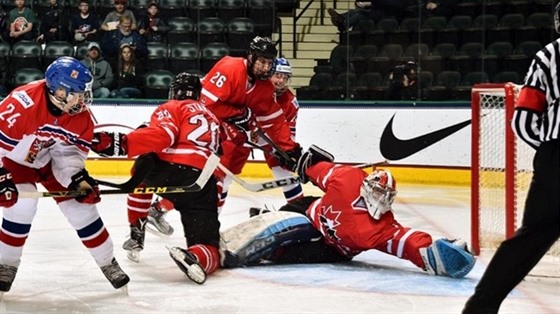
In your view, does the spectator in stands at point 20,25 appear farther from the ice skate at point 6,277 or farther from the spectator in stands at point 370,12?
the ice skate at point 6,277

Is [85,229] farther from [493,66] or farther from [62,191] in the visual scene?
[493,66]

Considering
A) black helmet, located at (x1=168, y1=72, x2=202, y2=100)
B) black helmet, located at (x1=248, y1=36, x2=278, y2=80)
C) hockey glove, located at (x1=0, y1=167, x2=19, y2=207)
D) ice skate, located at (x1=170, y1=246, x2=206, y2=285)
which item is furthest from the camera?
black helmet, located at (x1=248, y1=36, x2=278, y2=80)

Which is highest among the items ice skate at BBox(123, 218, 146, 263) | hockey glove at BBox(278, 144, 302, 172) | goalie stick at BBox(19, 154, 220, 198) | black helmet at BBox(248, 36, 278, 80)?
black helmet at BBox(248, 36, 278, 80)

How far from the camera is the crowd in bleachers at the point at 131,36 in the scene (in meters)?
8.84

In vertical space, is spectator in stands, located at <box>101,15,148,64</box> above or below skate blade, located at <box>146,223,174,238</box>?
above

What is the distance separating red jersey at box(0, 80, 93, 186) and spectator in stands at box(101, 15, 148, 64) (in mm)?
5506

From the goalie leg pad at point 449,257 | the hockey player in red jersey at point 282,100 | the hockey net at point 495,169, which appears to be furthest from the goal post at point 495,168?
the hockey player in red jersey at point 282,100

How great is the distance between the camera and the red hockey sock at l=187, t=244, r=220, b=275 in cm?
389

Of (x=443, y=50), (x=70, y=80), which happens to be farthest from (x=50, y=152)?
(x=443, y=50)

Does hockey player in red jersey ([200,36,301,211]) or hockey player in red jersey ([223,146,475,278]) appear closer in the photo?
hockey player in red jersey ([223,146,475,278])

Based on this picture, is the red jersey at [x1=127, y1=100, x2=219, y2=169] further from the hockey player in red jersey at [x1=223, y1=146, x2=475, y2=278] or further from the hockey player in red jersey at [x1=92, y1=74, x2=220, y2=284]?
the hockey player in red jersey at [x1=223, y1=146, x2=475, y2=278]

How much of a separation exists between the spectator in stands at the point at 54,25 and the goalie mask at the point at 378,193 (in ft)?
19.8

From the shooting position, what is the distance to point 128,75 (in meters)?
8.74

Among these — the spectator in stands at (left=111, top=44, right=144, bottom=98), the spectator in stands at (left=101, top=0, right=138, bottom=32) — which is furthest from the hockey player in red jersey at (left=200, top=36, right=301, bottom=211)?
the spectator in stands at (left=101, top=0, right=138, bottom=32)
